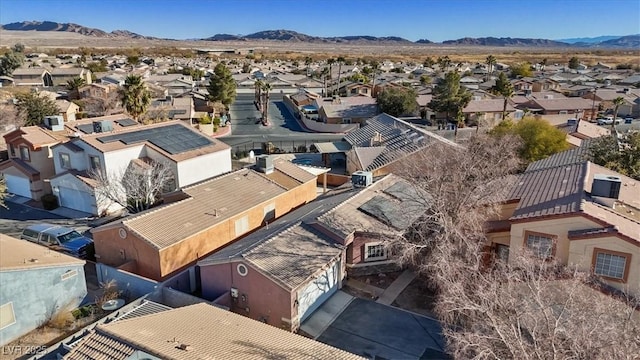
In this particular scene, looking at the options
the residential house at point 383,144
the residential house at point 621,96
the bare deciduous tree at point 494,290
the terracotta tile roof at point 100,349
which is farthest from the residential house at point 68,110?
the residential house at point 621,96

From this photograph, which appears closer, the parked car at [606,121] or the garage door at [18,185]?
the garage door at [18,185]

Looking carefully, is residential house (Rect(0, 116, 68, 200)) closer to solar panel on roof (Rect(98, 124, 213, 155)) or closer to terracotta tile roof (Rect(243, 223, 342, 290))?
solar panel on roof (Rect(98, 124, 213, 155))

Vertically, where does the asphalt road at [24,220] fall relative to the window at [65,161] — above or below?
below

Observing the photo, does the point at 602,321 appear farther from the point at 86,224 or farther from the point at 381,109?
the point at 381,109

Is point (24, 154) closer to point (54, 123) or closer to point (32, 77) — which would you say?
point (54, 123)

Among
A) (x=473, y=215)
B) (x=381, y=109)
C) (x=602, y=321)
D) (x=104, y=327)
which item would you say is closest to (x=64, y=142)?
(x=104, y=327)

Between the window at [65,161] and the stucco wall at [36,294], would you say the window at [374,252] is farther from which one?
the window at [65,161]

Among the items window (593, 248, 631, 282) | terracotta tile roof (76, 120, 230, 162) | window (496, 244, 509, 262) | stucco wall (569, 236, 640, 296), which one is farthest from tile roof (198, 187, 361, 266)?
window (593, 248, 631, 282)

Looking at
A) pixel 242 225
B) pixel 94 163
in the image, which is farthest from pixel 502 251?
pixel 94 163

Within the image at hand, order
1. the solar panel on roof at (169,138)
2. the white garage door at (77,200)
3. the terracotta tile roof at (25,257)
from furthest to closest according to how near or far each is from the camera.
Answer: the solar panel on roof at (169,138) → the white garage door at (77,200) → the terracotta tile roof at (25,257)
